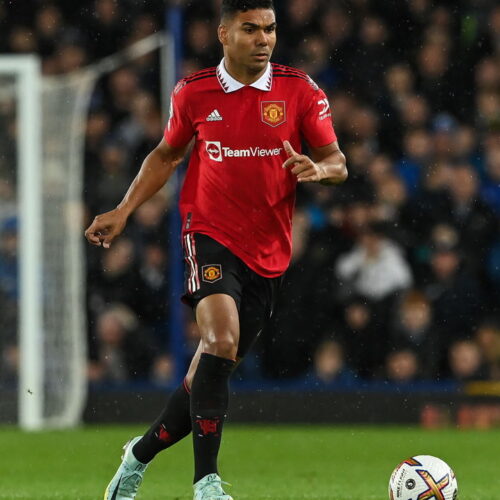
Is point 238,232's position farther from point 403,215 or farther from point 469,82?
point 469,82

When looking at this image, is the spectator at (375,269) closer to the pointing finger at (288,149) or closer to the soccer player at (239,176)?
the soccer player at (239,176)

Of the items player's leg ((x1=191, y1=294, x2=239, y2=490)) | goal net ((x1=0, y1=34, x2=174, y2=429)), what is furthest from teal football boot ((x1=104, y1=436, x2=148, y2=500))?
goal net ((x1=0, y1=34, x2=174, y2=429))

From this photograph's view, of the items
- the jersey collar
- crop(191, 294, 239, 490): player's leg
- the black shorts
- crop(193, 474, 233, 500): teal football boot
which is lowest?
crop(193, 474, 233, 500): teal football boot

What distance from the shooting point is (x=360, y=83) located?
42.1 ft

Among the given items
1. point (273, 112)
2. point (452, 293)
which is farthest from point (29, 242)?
point (273, 112)

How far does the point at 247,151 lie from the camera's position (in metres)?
5.96

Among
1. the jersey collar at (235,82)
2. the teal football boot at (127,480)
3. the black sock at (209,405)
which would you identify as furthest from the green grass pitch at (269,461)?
the jersey collar at (235,82)

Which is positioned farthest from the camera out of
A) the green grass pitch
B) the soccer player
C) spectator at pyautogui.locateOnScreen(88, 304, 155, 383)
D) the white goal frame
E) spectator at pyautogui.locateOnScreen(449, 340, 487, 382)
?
spectator at pyautogui.locateOnScreen(88, 304, 155, 383)

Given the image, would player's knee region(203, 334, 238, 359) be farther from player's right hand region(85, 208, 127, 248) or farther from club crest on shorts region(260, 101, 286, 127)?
club crest on shorts region(260, 101, 286, 127)

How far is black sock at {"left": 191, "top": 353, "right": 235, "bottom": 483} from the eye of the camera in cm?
562

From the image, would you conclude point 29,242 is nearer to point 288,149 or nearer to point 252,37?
point 252,37

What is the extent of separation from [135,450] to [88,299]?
613 centimetres

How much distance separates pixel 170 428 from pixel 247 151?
1283mm

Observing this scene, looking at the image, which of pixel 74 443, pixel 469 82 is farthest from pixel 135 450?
pixel 469 82
